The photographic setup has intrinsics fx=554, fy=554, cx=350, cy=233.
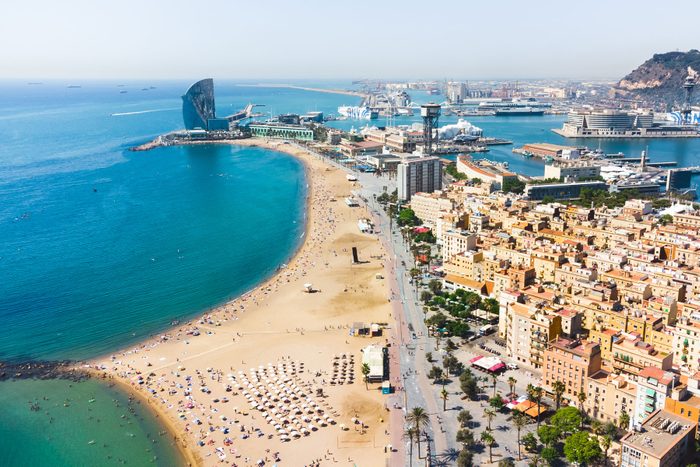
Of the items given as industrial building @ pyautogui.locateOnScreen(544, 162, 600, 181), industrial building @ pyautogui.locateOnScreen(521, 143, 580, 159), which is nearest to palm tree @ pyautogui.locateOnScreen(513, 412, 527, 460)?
industrial building @ pyautogui.locateOnScreen(544, 162, 600, 181)

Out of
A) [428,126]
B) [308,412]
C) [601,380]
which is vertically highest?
[428,126]

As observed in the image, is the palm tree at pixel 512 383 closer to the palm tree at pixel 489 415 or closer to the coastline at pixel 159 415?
the palm tree at pixel 489 415

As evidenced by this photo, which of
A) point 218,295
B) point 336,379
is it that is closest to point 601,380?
point 336,379

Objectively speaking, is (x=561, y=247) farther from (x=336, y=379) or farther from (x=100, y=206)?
(x=100, y=206)

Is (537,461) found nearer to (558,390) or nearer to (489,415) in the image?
(489,415)

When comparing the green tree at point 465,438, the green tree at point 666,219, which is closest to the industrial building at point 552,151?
the green tree at point 666,219

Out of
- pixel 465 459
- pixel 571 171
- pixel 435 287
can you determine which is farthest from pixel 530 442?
pixel 571 171
